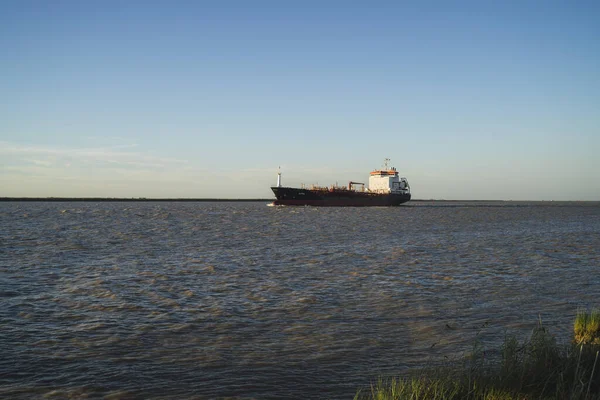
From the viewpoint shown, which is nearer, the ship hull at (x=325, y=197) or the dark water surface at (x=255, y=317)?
the dark water surface at (x=255, y=317)

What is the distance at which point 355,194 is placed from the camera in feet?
347

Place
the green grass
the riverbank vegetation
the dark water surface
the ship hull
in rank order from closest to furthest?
1. the riverbank vegetation
2. the dark water surface
3. the green grass
4. the ship hull

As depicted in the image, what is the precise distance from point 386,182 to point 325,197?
18514mm

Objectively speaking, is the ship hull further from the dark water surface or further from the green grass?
the green grass

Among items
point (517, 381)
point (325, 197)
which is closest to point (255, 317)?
point (517, 381)

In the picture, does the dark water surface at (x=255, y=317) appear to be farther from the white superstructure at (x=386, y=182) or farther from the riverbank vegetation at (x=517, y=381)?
the white superstructure at (x=386, y=182)

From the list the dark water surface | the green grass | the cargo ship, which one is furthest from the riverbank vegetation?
the cargo ship

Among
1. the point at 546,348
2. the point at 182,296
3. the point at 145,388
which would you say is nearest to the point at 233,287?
the point at 182,296

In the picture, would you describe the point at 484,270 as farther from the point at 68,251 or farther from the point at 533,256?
the point at 68,251

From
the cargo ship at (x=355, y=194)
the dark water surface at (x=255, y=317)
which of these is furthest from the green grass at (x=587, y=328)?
the cargo ship at (x=355, y=194)

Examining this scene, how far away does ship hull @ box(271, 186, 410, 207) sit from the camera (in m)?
101

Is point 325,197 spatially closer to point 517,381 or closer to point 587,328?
point 587,328

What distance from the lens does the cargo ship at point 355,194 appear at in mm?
101375

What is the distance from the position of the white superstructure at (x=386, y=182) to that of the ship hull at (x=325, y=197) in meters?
3.32
